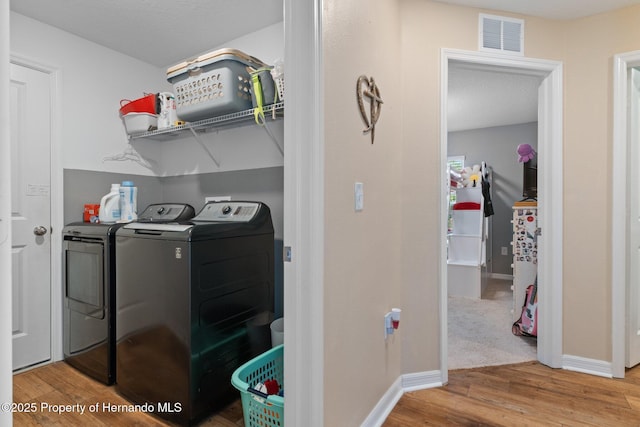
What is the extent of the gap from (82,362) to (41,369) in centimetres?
34

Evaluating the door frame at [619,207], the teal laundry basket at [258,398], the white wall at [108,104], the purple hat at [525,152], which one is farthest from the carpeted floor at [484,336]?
the white wall at [108,104]

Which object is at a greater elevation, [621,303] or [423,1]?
[423,1]

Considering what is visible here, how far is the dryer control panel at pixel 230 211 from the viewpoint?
208 centimetres

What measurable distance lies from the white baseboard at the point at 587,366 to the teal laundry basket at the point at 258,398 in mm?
1947

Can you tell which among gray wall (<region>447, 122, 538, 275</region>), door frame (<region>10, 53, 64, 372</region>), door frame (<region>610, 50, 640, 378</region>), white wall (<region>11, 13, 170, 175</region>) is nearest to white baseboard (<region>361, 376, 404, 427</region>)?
door frame (<region>610, 50, 640, 378</region>)

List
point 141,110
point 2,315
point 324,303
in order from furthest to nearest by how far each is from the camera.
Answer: point 141,110, point 324,303, point 2,315

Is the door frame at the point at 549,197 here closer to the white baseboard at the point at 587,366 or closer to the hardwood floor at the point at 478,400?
the white baseboard at the point at 587,366

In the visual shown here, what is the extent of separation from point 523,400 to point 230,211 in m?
2.03

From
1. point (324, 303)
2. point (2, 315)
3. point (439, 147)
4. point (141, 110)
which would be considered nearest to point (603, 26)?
point (439, 147)

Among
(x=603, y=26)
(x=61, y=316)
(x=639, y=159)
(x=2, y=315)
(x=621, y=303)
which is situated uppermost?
(x=603, y=26)

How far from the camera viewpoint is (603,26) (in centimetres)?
213

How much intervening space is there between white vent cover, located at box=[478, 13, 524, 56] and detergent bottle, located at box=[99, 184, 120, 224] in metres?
2.67

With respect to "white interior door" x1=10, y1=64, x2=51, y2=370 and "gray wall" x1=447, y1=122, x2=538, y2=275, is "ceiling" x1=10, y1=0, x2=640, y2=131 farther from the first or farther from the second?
"gray wall" x1=447, y1=122, x2=538, y2=275

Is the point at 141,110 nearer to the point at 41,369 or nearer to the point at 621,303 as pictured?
the point at 41,369
